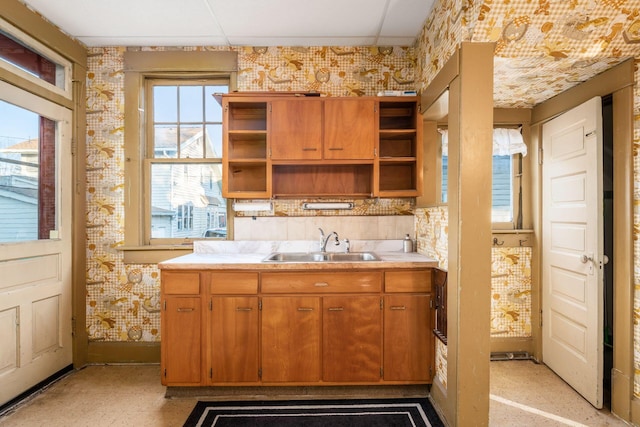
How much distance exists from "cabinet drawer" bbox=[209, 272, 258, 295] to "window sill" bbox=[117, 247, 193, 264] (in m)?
0.81

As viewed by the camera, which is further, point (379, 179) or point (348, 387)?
point (379, 179)

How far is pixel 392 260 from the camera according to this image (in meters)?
2.46

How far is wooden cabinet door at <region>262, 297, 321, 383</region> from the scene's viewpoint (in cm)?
239

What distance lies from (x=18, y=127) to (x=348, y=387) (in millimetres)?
3066

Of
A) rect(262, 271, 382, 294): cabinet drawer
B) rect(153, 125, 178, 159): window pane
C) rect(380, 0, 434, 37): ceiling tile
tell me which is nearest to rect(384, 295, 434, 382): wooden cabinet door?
rect(262, 271, 382, 294): cabinet drawer

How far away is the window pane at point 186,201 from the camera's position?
124 inches

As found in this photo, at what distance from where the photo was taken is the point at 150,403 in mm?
2355

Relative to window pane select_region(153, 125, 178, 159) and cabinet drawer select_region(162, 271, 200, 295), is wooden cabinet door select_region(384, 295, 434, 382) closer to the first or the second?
cabinet drawer select_region(162, 271, 200, 295)

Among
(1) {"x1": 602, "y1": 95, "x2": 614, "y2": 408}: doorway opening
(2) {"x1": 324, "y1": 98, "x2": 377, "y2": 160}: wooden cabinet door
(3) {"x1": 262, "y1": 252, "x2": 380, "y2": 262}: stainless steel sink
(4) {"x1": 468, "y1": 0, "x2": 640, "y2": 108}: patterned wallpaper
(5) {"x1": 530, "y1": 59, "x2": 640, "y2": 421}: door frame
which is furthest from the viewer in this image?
A: (3) {"x1": 262, "y1": 252, "x2": 380, "y2": 262}: stainless steel sink

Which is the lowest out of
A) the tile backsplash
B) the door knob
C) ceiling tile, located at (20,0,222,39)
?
the door knob

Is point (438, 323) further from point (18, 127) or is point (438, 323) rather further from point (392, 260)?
point (18, 127)

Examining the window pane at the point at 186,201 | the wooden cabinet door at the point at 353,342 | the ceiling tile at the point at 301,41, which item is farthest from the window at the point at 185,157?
the wooden cabinet door at the point at 353,342

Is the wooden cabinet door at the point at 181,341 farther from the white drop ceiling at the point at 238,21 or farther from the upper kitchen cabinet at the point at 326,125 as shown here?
the white drop ceiling at the point at 238,21

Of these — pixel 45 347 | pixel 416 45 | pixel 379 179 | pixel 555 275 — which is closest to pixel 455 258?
pixel 379 179
